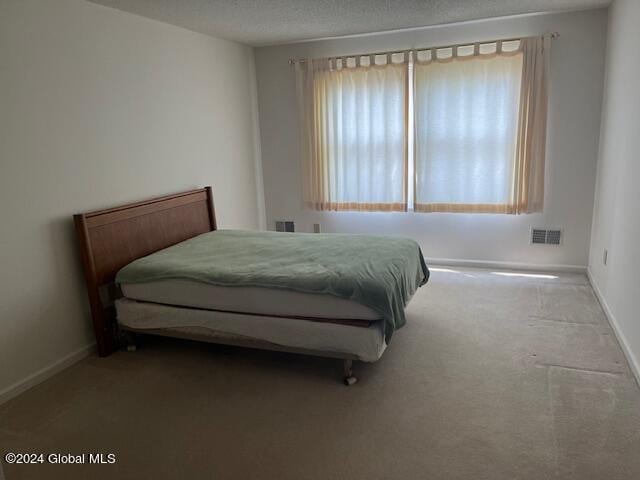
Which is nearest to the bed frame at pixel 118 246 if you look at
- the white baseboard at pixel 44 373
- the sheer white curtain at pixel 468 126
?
the white baseboard at pixel 44 373

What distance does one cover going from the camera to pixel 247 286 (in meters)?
2.83

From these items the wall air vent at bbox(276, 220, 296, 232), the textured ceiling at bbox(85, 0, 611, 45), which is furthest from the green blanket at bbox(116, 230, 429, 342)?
the textured ceiling at bbox(85, 0, 611, 45)

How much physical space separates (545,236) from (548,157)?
2.47 feet

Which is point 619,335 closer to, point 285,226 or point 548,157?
point 548,157

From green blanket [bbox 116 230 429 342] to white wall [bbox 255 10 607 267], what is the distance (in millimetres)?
1378

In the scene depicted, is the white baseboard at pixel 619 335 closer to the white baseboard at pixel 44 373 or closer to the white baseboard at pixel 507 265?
the white baseboard at pixel 507 265

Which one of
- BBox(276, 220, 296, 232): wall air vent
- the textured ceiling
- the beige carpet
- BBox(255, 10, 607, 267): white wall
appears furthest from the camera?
BBox(276, 220, 296, 232): wall air vent

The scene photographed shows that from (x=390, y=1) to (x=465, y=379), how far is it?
2648 millimetres

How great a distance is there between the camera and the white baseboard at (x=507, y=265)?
14.7ft

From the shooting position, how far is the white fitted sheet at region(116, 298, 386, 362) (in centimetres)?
261

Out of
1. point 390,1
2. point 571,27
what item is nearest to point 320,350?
point 390,1

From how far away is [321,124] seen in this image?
4.98m

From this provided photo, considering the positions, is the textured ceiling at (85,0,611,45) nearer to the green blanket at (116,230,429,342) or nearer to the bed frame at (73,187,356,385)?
the bed frame at (73,187,356,385)

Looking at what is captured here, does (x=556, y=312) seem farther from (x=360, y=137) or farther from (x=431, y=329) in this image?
(x=360, y=137)
